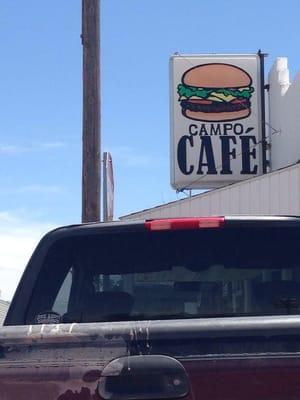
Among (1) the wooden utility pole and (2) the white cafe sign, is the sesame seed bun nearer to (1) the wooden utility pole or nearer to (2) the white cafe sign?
(2) the white cafe sign

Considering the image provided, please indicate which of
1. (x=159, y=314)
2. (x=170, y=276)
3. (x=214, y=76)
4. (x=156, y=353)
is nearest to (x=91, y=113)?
(x=214, y=76)

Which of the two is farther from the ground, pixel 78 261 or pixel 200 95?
pixel 200 95

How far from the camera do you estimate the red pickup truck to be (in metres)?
3.80

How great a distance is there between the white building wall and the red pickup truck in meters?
12.4

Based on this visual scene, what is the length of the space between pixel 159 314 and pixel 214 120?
1504 cm

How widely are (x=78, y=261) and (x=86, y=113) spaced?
7.80 metres

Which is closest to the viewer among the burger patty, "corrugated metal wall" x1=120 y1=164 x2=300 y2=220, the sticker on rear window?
the sticker on rear window

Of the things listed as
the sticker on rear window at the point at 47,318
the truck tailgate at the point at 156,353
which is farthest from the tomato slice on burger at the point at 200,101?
the truck tailgate at the point at 156,353

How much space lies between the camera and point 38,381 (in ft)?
12.6

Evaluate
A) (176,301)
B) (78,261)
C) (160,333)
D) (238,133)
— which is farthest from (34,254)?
(238,133)

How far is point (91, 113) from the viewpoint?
488 inches

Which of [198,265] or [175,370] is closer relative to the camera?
[175,370]

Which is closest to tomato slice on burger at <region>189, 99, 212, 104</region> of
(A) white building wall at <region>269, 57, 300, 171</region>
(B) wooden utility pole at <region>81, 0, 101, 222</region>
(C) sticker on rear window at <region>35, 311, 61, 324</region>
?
(A) white building wall at <region>269, 57, 300, 171</region>

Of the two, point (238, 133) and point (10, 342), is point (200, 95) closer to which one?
point (238, 133)
